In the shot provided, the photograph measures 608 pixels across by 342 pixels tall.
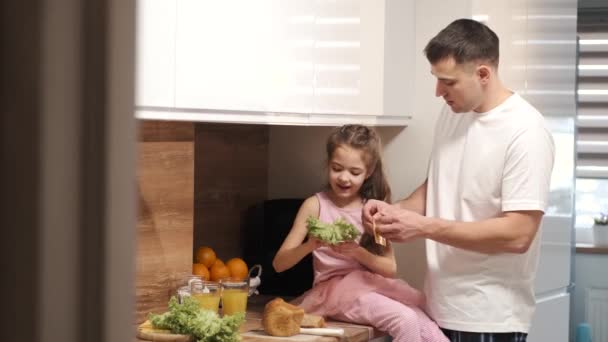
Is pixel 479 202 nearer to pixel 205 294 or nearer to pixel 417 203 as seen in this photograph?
pixel 417 203

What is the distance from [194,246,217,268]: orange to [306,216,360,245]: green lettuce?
1.25 feet

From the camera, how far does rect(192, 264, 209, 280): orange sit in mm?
2727

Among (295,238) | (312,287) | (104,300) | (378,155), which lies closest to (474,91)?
(378,155)

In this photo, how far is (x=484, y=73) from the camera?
2.50 meters

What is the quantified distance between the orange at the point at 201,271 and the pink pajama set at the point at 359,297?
276 millimetres

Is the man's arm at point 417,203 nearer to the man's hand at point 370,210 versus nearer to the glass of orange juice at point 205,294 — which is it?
the man's hand at point 370,210

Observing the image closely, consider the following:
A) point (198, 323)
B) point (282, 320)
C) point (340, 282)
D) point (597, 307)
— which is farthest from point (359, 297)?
point (597, 307)

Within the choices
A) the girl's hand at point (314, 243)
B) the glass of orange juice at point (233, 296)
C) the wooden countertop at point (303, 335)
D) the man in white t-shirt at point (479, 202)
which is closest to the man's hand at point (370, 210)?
the man in white t-shirt at point (479, 202)

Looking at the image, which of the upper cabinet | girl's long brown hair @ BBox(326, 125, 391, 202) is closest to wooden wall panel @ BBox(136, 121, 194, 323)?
the upper cabinet

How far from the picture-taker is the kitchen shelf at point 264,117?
2.24m

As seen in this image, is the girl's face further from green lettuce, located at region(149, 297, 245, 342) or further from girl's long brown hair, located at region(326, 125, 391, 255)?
green lettuce, located at region(149, 297, 245, 342)

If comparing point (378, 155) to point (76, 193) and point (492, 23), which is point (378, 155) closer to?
point (492, 23)

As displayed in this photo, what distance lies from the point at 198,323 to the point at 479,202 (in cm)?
81

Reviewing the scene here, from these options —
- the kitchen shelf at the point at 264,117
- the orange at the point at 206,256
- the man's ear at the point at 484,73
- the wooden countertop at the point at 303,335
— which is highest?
the man's ear at the point at 484,73
